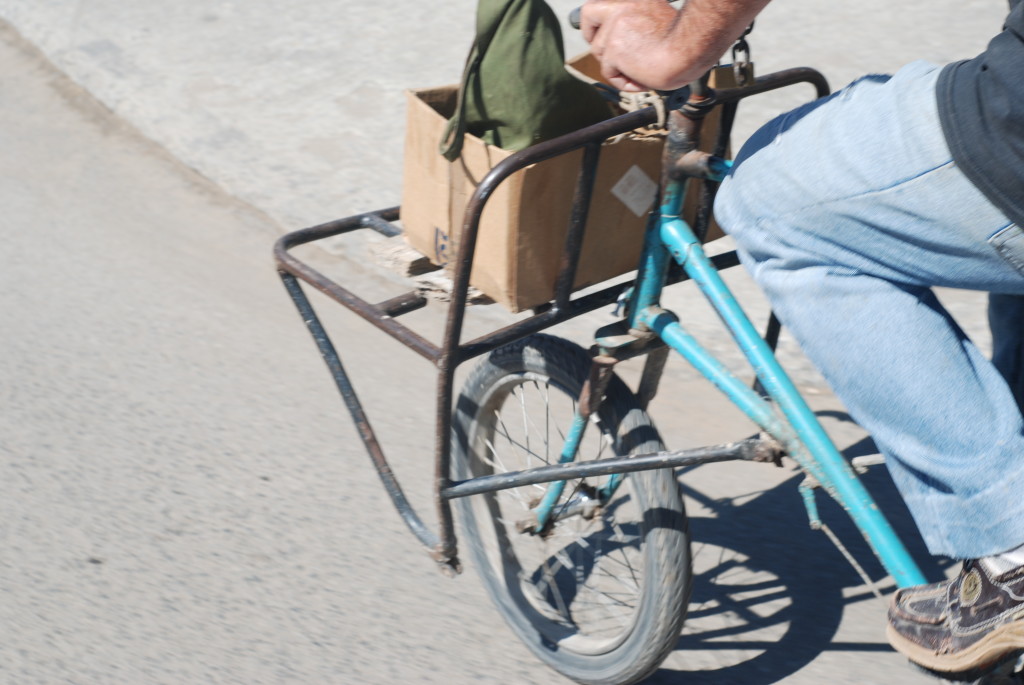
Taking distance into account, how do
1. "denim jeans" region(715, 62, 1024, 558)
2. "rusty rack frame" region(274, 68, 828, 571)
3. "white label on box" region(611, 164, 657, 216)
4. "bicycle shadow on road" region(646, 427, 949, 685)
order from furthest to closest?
"bicycle shadow on road" region(646, 427, 949, 685)
"white label on box" region(611, 164, 657, 216)
"rusty rack frame" region(274, 68, 828, 571)
"denim jeans" region(715, 62, 1024, 558)

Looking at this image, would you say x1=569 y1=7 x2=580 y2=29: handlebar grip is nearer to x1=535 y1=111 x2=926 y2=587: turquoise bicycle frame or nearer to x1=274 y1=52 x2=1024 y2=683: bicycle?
x1=274 y1=52 x2=1024 y2=683: bicycle

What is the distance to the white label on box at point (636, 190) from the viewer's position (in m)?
2.08

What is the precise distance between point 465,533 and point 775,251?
1.29 m

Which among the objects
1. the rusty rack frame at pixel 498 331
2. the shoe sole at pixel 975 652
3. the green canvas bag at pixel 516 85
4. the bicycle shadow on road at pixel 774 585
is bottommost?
the shoe sole at pixel 975 652

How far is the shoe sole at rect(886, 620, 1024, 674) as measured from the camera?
1611mm

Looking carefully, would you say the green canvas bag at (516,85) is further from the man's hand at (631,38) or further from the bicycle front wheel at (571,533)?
the bicycle front wheel at (571,533)

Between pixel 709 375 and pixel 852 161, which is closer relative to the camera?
pixel 852 161

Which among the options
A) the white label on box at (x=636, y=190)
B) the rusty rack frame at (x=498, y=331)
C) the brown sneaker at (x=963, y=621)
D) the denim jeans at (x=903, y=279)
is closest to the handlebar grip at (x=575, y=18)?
the rusty rack frame at (x=498, y=331)

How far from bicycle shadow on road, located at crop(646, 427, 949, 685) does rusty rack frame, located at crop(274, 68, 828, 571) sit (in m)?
0.64

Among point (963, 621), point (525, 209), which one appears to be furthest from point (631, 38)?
point (963, 621)

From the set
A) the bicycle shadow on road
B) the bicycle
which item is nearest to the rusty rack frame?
the bicycle

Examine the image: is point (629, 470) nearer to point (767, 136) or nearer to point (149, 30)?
point (767, 136)

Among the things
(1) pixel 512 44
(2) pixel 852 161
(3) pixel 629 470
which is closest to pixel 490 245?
(1) pixel 512 44

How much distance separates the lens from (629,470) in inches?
81.3
